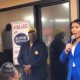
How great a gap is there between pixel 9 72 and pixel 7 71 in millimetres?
63

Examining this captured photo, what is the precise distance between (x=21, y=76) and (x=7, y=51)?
2.92 feet

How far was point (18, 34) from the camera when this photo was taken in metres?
5.45

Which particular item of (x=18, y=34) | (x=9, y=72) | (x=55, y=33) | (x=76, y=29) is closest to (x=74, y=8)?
(x=55, y=33)

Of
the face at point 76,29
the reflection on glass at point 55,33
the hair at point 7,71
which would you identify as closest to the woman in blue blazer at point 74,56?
the face at point 76,29

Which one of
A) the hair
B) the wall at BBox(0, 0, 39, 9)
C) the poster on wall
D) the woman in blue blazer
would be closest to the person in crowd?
the hair

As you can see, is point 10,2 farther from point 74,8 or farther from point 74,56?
point 74,56

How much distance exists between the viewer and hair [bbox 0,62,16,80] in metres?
5.23

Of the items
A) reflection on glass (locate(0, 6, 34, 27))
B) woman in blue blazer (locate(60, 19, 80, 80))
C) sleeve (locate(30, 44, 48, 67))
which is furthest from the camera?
reflection on glass (locate(0, 6, 34, 27))

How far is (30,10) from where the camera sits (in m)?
5.30

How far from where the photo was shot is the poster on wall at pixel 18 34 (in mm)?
5324

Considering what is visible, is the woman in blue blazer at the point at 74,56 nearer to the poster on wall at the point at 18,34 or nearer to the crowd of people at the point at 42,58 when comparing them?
the crowd of people at the point at 42,58

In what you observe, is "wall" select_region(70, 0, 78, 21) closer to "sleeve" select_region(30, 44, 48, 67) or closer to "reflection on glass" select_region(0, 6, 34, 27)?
"sleeve" select_region(30, 44, 48, 67)

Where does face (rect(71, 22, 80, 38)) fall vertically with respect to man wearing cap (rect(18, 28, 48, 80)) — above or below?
above

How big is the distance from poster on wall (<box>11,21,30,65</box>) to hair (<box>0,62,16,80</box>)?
0.51 ft
